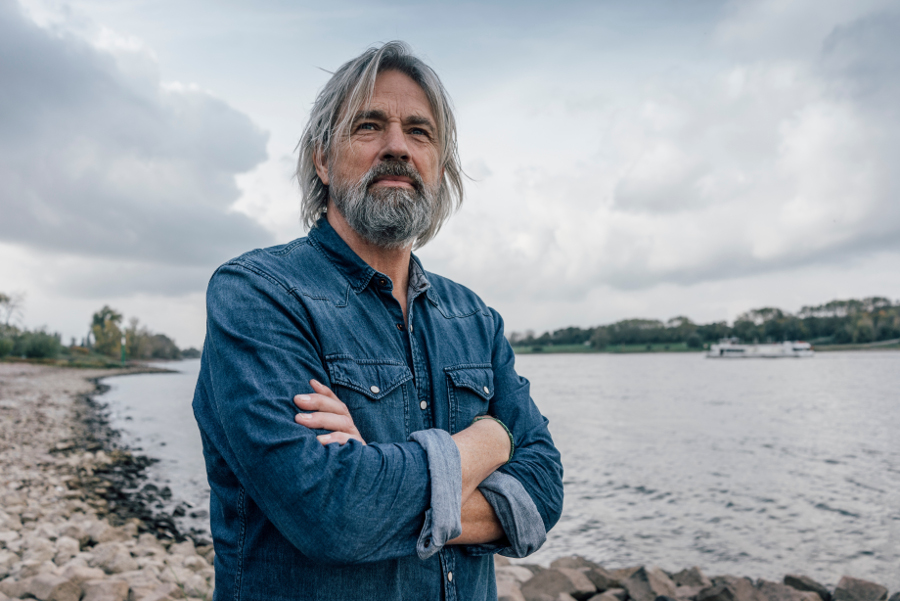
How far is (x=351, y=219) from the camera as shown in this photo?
1908 mm

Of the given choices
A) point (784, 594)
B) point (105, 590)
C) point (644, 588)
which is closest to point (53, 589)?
point (105, 590)

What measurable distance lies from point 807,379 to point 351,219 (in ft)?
156

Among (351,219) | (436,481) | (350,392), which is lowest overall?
(436,481)

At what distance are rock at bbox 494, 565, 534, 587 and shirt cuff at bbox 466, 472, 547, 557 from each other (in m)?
4.44

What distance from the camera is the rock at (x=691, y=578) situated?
6.27 metres

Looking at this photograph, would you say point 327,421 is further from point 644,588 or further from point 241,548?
point 644,588

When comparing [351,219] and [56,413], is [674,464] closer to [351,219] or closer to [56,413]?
[351,219]

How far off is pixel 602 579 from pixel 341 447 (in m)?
5.27

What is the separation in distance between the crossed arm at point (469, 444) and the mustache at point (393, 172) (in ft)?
2.35

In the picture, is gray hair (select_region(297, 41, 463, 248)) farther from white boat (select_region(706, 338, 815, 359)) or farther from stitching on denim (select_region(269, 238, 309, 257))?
white boat (select_region(706, 338, 815, 359))

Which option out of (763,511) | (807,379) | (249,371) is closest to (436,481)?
(249,371)

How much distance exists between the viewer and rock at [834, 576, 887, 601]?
5.62 meters

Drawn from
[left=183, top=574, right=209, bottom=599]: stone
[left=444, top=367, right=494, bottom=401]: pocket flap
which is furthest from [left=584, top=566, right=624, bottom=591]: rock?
[left=444, top=367, right=494, bottom=401]: pocket flap

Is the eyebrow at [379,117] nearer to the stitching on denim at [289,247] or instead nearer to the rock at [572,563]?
the stitching on denim at [289,247]
